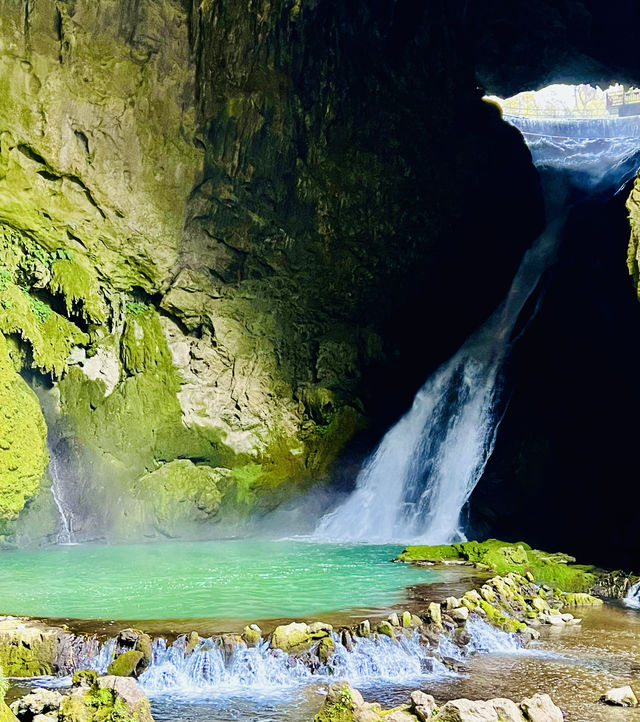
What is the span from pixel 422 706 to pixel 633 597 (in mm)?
8399

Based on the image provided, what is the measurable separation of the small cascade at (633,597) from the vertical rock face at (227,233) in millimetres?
10259

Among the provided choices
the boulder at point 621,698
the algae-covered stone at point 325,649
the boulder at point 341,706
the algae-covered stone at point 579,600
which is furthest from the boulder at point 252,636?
the algae-covered stone at point 579,600

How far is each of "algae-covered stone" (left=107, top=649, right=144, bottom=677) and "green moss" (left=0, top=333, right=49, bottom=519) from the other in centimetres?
986

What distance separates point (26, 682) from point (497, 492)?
1483cm

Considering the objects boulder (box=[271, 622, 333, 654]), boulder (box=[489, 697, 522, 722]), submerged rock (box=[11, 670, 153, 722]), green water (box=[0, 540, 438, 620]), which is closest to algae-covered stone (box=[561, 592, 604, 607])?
green water (box=[0, 540, 438, 620])

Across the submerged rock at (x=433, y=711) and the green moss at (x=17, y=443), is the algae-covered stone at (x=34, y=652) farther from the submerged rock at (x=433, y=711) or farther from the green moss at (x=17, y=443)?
the green moss at (x=17, y=443)

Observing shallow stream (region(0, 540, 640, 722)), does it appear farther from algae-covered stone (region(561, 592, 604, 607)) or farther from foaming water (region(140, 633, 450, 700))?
algae-covered stone (region(561, 592, 604, 607))

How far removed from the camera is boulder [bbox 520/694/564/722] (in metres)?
6.91

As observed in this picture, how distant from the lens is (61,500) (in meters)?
20.2

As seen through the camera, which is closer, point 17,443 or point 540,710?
point 540,710

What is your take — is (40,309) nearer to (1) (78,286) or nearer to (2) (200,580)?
Result: (1) (78,286)

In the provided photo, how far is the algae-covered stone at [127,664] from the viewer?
8.54 metres

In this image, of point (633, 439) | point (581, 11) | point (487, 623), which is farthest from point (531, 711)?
point (581, 11)

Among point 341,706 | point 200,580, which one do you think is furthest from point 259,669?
point 200,580
